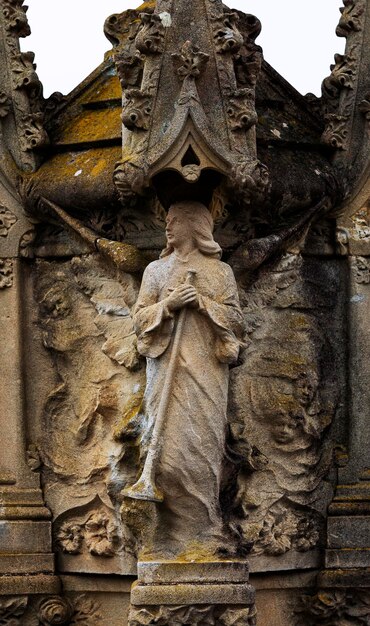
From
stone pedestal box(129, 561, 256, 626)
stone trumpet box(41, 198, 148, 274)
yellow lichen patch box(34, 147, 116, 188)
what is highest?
yellow lichen patch box(34, 147, 116, 188)

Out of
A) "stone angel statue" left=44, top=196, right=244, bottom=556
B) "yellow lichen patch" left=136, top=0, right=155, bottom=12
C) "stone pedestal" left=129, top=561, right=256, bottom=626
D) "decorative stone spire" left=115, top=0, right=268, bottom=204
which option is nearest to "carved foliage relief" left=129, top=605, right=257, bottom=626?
"stone pedestal" left=129, top=561, right=256, bottom=626

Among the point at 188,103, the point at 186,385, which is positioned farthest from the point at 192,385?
the point at 188,103

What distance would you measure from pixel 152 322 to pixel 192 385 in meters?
0.42

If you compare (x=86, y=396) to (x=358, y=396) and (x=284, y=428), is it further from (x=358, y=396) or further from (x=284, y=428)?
(x=358, y=396)

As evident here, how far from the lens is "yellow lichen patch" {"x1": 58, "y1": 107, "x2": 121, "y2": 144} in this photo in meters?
23.8

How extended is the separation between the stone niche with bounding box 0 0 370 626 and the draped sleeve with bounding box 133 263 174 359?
17 mm

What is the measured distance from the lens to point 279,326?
2372 cm

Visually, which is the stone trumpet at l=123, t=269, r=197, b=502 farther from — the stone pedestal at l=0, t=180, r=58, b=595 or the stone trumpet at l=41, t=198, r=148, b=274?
the stone pedestal at l=0, t=180, r=58, b=595

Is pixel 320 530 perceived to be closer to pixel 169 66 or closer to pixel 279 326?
pixel 279 326

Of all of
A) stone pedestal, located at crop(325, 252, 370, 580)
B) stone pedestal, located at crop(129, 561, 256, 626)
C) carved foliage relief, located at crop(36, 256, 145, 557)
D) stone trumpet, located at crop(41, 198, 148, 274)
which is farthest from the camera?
stone pedestal, located at crop(325, 252, 370, 580)

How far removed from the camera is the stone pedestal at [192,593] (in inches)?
890

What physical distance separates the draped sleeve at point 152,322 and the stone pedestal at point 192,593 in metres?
1.22

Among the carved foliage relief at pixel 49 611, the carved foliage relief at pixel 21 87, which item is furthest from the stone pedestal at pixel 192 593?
the carved foliage relief at pixel 21 87

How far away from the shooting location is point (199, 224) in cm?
2297
